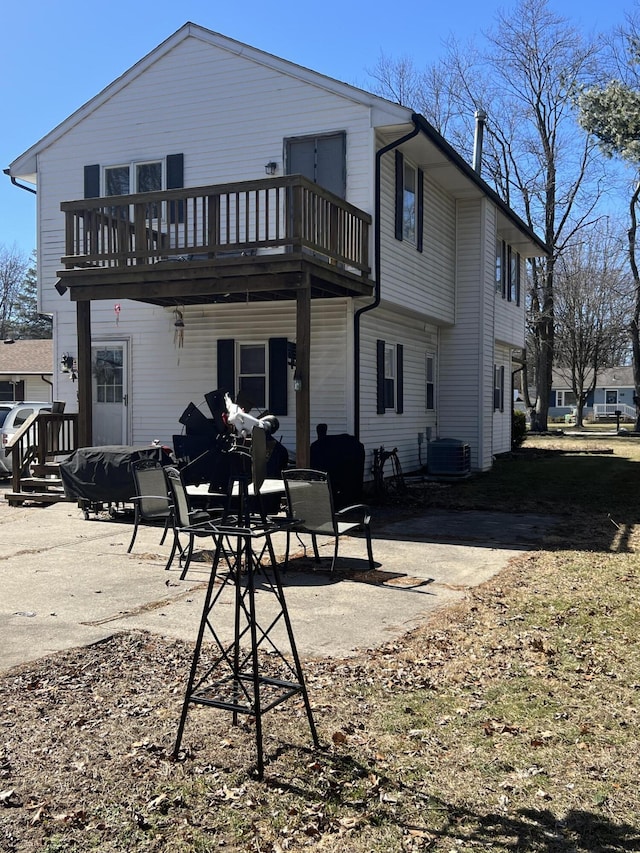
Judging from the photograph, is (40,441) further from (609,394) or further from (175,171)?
(609,394)

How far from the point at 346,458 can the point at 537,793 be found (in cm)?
905

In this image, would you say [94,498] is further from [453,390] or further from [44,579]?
[453,390]

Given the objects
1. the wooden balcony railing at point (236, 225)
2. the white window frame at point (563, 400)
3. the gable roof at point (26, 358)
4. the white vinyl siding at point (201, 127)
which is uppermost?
the white vinyl siding at point (201, 127)

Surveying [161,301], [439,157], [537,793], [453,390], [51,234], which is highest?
[439,157]

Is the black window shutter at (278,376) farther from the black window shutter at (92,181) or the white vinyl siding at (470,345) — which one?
the white vinyl siding at (470,345)

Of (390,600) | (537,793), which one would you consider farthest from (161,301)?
(537,793)

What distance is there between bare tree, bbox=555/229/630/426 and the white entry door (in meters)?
32.1

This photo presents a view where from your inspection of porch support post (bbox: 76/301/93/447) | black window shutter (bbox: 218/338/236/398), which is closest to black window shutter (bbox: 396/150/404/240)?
black window shutter (bbox: 218/338/236/398)

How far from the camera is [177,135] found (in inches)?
591

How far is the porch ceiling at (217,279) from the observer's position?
1135 cm

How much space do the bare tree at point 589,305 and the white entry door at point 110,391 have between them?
105 ft

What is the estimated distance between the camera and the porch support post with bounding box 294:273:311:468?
37.0 feet

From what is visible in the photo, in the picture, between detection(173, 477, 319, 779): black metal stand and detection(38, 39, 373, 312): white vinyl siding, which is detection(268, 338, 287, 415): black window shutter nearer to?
detection(38, 39, 373, 312): white vinyl siding

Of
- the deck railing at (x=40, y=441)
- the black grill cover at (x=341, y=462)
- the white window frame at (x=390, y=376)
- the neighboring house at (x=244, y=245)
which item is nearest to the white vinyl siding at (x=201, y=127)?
the neighboring house at (x=244, y=245)
